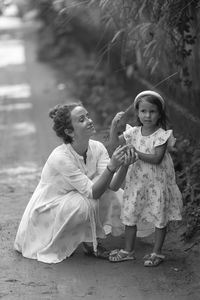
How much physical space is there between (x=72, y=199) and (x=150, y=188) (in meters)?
0.62

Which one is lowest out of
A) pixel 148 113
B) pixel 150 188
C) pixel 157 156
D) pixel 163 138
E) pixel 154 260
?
pixel 154 260

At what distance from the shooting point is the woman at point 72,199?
17.3 feet

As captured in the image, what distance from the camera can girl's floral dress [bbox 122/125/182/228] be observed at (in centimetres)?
506

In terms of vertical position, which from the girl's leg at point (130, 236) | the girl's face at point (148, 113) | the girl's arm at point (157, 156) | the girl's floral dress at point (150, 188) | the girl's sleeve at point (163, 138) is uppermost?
the girl's face at point (148, 113)

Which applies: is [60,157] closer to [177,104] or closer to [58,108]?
[58,108]

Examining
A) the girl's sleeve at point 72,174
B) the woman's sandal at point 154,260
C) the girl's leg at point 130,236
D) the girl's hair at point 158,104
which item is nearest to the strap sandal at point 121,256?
the girl's leg at point 130,236

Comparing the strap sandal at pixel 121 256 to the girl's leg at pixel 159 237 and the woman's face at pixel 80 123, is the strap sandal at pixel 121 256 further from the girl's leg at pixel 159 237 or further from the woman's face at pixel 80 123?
the woman's face at pixel 80 123

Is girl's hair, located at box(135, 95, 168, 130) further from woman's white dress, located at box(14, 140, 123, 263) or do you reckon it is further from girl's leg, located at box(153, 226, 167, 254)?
girl's leg, located at box(153, 226, 167, 254)

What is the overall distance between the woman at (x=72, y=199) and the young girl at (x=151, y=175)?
0.16m

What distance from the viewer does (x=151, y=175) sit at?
16.7 feet

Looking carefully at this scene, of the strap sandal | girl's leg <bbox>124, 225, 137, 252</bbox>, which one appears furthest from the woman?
girl's leg <bbox>124, 225, 137, 252</bbox>

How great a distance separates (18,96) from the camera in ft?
50.6

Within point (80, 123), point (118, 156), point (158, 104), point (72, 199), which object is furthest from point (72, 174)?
point (158, 104)

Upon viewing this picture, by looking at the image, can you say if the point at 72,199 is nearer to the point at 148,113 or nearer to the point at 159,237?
the point at 159,237
